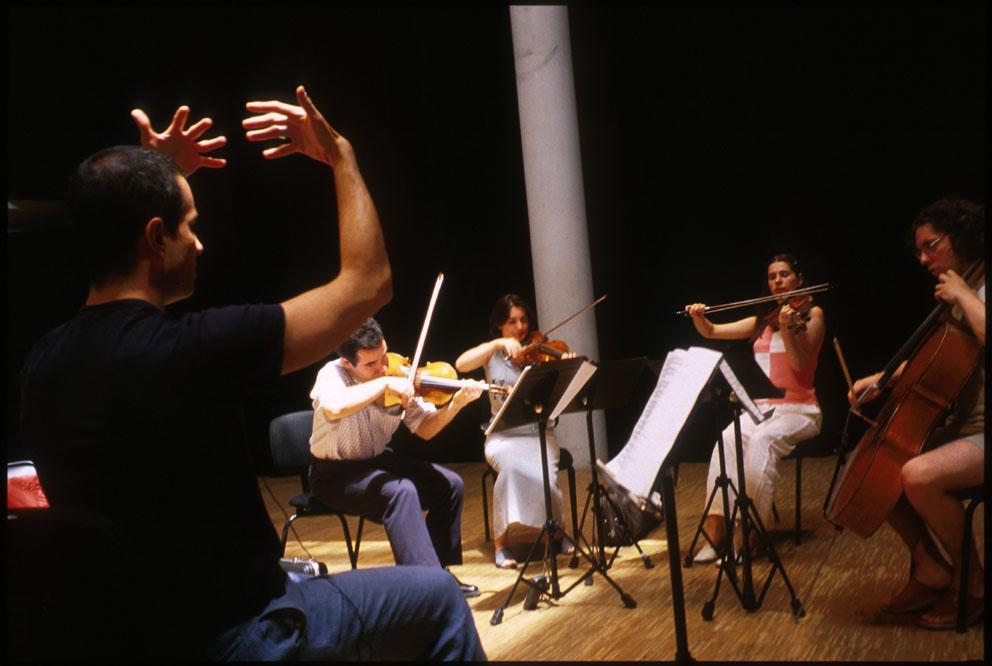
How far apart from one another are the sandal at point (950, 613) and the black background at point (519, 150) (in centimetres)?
252

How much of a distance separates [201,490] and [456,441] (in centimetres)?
584

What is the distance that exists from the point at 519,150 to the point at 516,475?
327cm

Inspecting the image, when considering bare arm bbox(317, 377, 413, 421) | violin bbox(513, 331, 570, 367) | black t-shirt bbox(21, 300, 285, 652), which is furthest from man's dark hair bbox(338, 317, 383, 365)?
black t-shirt bbox(21, 300, 285, 652)

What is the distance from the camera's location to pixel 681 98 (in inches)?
224

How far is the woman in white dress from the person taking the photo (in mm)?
3881

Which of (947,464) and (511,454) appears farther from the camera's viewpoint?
(511,454)

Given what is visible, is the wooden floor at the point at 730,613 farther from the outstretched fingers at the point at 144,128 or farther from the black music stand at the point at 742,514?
the outstretched fingers at the point at 144,128

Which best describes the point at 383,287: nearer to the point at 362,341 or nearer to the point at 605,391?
the point at 362,341

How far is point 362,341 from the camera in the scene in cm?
334

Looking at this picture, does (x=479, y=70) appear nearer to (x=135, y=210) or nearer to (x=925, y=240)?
(x=925, y=240)

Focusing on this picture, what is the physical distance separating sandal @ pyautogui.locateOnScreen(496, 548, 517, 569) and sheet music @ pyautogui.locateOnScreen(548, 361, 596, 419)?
0.99 meters

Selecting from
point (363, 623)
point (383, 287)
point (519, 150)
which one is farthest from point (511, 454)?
point (519, 150)

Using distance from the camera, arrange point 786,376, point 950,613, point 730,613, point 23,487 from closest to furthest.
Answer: point 23,487
point 950,613
point 730,613
point 786,376

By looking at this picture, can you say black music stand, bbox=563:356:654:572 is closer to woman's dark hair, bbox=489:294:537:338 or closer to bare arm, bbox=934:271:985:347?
woman's dark hair, bbox=489:294:537:338
